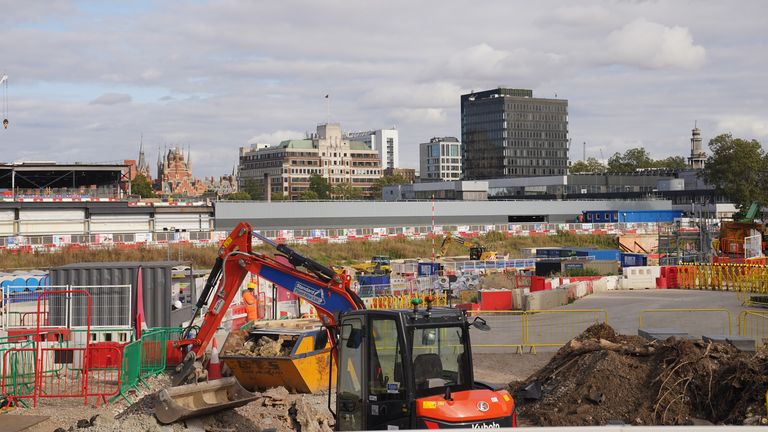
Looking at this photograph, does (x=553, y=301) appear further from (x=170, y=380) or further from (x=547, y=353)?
(x=170, y=380)

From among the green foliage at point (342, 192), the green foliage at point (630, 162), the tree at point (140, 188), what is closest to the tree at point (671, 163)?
the green foliage at point (630, 162)

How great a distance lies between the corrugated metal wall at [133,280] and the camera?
22219 mm

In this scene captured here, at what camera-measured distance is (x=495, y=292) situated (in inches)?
1329

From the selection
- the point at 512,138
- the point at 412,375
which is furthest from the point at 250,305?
the point at 512,138

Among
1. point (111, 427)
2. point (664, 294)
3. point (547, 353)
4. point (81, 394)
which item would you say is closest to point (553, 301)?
point (664, 294)

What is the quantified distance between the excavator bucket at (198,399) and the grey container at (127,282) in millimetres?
7301

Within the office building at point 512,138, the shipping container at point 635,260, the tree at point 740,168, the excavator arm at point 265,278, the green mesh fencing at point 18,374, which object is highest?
the office building at point 512,138

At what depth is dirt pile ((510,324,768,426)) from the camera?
1511 centimetres

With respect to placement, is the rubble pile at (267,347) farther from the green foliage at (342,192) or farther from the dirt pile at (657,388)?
the green foliage at (342,192)

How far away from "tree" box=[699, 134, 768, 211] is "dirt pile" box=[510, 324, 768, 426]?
8305cm

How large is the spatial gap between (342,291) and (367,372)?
588 cm

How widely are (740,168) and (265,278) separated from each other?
88.5 meters

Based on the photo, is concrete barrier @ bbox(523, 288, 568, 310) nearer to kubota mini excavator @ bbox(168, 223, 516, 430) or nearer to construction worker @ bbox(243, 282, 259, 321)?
construction worker @ bbox(243, 282, 259, 321)

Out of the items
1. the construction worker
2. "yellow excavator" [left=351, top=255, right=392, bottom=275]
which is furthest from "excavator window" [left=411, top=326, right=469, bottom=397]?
"yellow excavator" [left=351, top=255, right=392, bottom=275]
